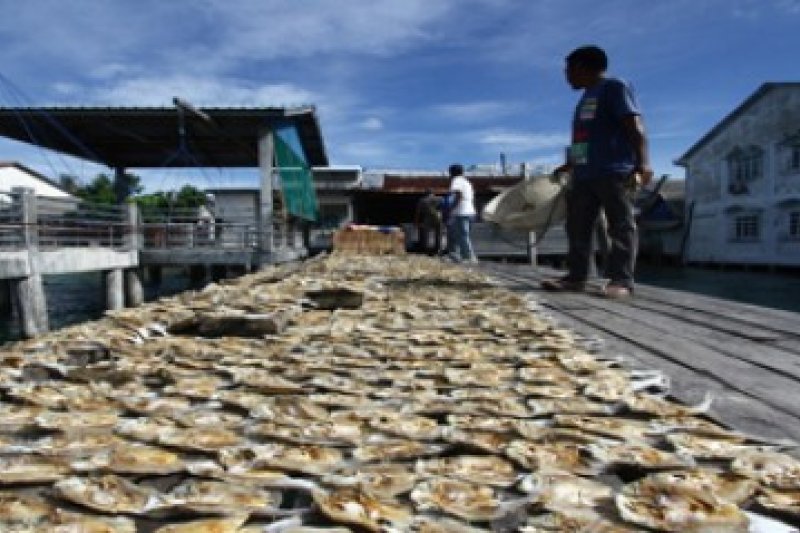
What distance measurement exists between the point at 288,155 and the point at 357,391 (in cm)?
1769

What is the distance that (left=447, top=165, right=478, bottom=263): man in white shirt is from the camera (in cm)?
1085

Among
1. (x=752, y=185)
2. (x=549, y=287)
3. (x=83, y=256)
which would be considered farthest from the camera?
(x=752, y=185)

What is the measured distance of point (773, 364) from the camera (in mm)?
2436

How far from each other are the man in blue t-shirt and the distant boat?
186 cm

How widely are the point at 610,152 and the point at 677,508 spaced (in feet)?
13.6

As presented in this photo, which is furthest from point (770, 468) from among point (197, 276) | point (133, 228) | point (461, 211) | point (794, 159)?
point (794, 159)

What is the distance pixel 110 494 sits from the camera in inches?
48.9

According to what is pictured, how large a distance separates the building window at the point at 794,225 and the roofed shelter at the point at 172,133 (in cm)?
1860

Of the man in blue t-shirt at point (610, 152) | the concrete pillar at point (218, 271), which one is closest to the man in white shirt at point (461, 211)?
the man in blue t-shirt at point (610, 152)

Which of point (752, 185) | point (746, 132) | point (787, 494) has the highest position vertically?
→ point (746, 132)

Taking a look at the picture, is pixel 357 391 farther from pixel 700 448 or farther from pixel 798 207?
pixel 798 207

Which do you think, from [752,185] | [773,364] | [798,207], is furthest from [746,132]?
[773,364]

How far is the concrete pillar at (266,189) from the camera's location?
17078mm

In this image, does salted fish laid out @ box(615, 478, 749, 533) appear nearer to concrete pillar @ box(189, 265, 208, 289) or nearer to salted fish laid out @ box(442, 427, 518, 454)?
salted fish laid out @ box(442, 427, 518, 454)
